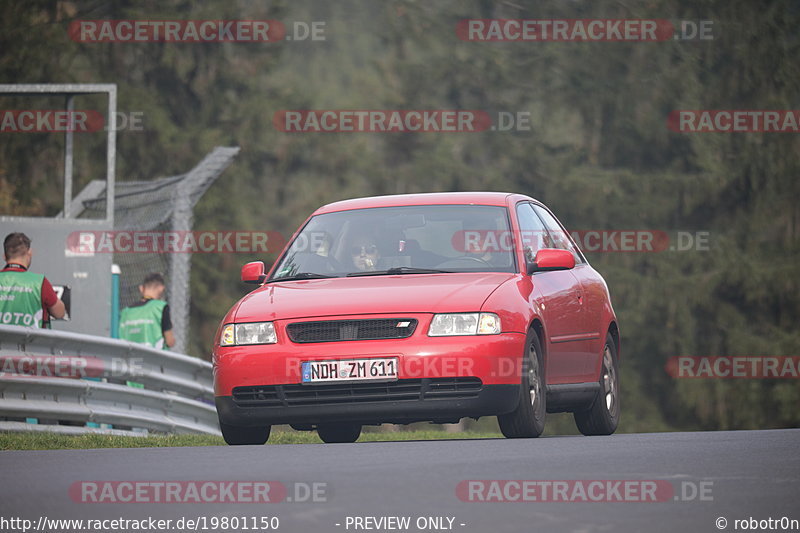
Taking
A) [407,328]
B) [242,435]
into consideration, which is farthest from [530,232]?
[242,435]

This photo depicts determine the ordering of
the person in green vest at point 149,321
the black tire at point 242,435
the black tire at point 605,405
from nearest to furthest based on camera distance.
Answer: the black tire at point 242,435 < the black tire at point 605,405 < the person in green vest at point 149,321

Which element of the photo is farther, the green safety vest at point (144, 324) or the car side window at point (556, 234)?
the green safety vest at point (144, 324)

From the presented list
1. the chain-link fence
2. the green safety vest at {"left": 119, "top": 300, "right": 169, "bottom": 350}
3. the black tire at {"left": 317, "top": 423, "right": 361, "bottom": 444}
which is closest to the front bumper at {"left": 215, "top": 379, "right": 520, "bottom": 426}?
the black tire at {"left": 317, "top": 423, "right": 361, "bottom": 444}

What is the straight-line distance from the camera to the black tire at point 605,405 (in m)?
12.1

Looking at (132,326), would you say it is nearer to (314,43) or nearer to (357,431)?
(357,431)

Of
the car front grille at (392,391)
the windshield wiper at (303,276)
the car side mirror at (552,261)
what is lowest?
the car front grille at (392,391)

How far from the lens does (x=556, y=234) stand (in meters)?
12.5

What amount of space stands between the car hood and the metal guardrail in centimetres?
298

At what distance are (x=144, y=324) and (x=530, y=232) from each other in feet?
19.6

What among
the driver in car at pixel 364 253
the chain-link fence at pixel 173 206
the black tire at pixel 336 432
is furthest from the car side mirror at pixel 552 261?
the chain-link fence at pixel 173 206

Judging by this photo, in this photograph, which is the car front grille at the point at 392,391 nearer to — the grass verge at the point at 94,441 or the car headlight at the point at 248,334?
the car headlight at the point at 248,334

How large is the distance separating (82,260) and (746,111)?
29.6m

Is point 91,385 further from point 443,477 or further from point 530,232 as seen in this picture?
point 443,477

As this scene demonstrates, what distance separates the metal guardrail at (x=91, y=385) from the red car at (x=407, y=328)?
8.31 ft
